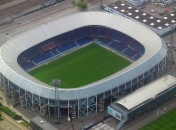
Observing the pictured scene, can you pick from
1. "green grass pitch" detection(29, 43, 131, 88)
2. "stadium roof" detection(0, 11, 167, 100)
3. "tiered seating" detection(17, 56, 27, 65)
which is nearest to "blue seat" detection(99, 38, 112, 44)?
"green grass pitch" detection(29, 43, 131, 88)

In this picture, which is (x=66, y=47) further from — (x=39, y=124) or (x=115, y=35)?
(x=39, y=124)

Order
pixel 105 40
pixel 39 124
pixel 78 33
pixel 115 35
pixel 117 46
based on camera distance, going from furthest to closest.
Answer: pixel 105 40 → pixel 78 33 → pixel 115 35 → pixel 117 46 → pixel 39 124

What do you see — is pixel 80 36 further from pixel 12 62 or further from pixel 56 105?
pixel 56 105

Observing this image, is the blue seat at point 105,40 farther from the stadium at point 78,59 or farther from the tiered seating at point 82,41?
the tiered seating at point 82,41

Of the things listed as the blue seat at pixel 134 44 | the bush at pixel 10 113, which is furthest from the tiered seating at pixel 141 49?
the bush at pixel 10 113

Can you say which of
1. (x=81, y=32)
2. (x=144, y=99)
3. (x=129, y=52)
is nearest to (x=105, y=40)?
(x=81, y=32)

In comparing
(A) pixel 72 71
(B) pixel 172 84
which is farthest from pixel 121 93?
(A) pixel 72 71

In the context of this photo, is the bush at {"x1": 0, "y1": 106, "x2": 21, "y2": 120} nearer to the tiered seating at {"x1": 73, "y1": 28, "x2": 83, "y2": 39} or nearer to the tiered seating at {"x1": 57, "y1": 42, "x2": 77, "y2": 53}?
the tiered seating at {"x1": 57, "y1": 42, "x2": 77, "y2": 53}
